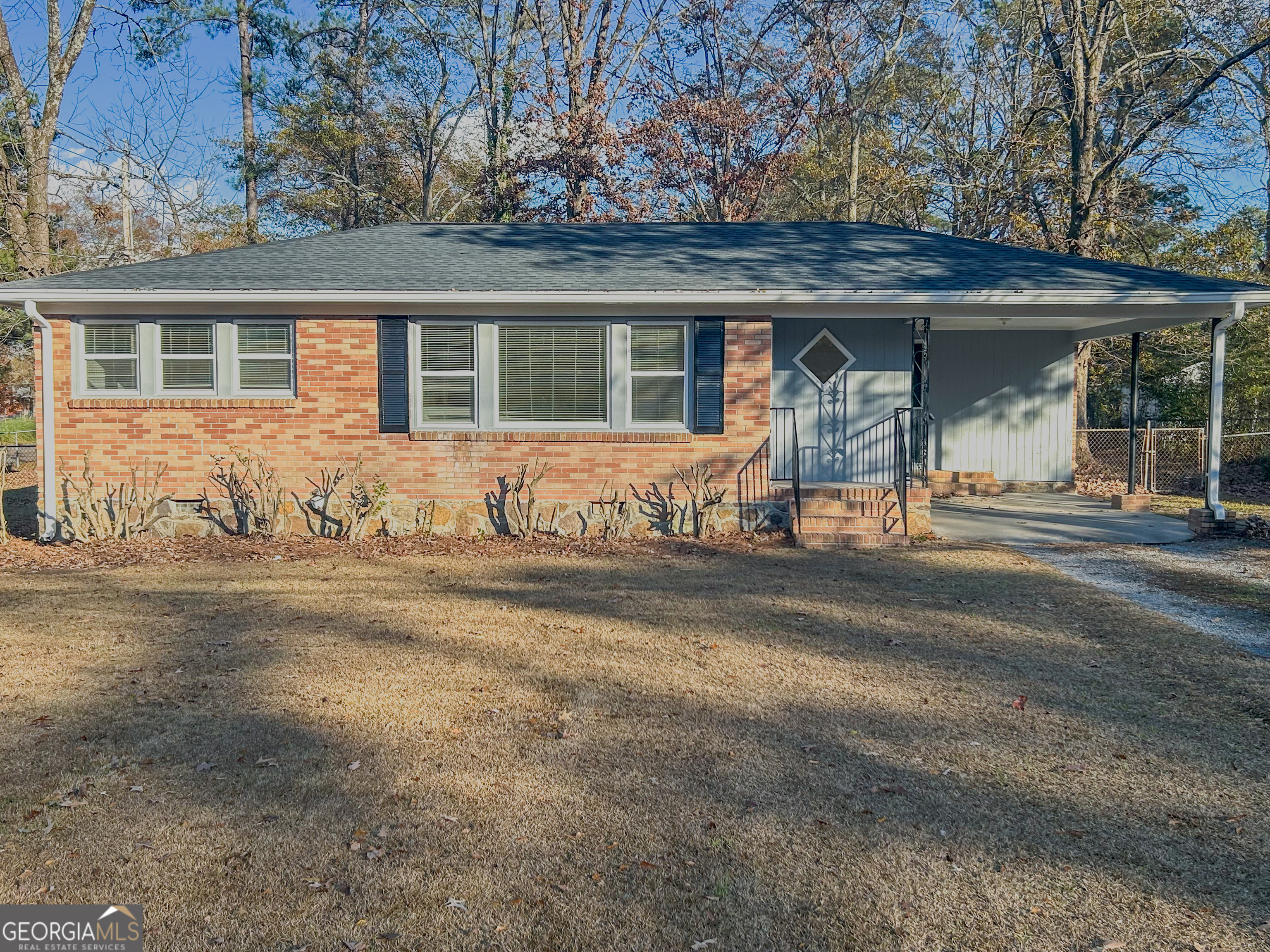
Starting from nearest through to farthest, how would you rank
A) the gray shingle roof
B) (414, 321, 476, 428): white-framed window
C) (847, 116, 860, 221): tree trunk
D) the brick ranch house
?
the gray shingle roof → the brick ranch house → (414, 321, 476, 428): white-framed window → (847, 116, 860, 221): tree trunk

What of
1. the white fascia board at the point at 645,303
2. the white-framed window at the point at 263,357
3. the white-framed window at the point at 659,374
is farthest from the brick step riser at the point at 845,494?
the white-framed window at the point at 263,357

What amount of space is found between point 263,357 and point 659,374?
4.69 metres

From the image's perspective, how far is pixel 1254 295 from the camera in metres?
10.3

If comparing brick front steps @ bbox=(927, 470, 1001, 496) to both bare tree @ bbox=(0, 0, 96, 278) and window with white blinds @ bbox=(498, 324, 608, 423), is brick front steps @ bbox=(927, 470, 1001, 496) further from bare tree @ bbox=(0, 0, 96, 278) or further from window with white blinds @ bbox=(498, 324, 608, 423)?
bare tree @ bbox=(0, 0, 96, 278)

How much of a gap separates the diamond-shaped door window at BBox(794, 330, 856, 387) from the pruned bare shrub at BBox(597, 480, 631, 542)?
120 inches

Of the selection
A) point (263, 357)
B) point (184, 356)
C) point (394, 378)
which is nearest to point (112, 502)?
point (184, 356)

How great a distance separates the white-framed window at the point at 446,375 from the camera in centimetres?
1102

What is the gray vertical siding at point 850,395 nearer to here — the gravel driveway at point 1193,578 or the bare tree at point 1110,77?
the gravel driveway at point 1193,578

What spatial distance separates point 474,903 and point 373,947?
36 centimetres

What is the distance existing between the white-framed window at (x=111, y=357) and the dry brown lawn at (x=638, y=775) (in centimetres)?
426

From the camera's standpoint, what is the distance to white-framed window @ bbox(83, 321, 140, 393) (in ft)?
35.9

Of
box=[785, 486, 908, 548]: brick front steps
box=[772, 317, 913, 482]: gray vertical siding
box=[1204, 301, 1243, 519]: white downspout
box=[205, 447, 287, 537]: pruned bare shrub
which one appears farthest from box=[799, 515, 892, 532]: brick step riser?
box=[205, 447, 287, 537]: pruned bare shrub

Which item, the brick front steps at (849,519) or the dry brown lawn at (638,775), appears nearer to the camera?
the dry brown lawn at (638,775)

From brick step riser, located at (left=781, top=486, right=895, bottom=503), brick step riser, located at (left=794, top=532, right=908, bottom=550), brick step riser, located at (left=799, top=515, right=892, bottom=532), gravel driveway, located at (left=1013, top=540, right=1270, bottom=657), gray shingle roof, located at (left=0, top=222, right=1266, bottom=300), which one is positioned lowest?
gravel driveway, located at (left=1013, top=540, right=1270, bottom=657)
